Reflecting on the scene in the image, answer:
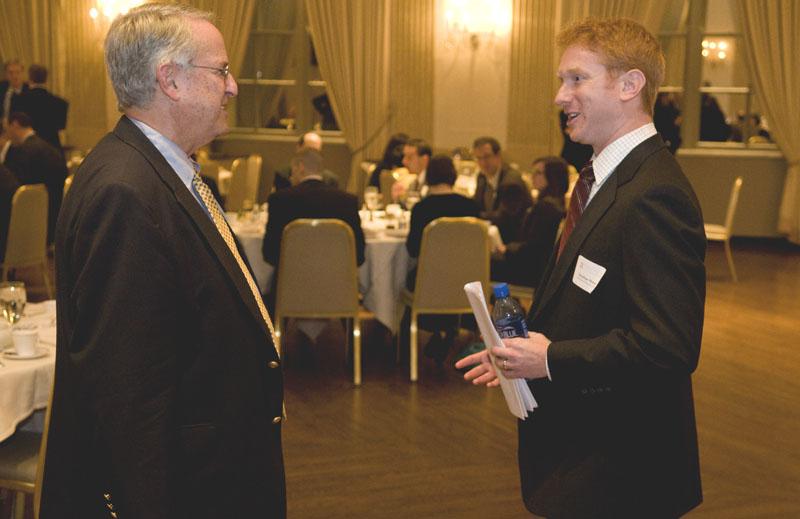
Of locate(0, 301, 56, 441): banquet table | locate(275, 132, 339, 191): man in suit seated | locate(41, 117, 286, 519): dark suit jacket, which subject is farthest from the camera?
locate(275, 132, 339, 191): man in suit seated

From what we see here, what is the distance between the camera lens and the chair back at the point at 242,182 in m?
10.7

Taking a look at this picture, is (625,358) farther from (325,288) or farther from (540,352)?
(325,288)

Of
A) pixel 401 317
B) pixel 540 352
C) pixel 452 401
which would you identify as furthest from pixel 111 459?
pixel 401 317

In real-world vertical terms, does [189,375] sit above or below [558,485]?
above

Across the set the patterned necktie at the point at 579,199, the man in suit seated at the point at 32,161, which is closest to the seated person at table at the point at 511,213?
the man in suit seated at the point at 32,161

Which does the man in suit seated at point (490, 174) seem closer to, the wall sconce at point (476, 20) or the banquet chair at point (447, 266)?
the banquet chair at point (447, 266)

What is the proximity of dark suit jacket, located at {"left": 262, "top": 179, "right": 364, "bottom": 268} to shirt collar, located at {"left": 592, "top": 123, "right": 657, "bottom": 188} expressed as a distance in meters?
4.11

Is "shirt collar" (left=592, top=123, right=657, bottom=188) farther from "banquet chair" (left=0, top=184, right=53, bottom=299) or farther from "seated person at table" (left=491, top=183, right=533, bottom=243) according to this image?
"banquet chair" (left=0, top=184, right=53, bottom=299)

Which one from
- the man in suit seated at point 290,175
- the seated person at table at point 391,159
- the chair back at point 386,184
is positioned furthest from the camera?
the seated person at table at point 391,159

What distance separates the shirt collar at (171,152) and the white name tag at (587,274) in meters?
0.79

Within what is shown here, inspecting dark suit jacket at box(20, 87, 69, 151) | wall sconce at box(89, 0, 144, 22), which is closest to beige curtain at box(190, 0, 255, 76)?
wall sconce at box(89, 0, 144, 22)

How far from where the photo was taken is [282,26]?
1327 centimetres

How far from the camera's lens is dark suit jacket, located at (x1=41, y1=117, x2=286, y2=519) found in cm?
190

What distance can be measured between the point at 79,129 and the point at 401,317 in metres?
7.66
